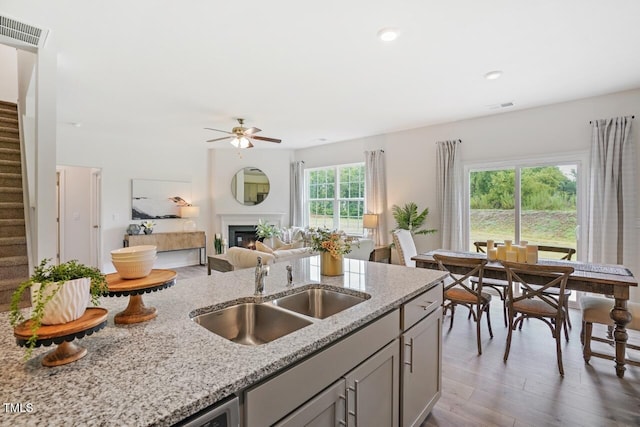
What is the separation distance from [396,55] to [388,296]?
2360mm

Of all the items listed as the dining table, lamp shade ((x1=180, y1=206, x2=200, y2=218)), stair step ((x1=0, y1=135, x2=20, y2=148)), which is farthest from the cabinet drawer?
lamp shade ((x1=180, y1=206, x2=200, y2=218))

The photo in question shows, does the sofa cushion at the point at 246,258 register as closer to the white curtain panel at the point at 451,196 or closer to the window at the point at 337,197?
the white curtain panel at the point at 451,196

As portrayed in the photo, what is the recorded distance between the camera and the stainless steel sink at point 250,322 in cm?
139

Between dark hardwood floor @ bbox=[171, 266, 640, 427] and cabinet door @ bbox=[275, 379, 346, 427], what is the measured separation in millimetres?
1182

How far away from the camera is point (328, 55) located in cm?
290

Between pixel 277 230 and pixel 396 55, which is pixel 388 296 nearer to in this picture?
pixel 396 55

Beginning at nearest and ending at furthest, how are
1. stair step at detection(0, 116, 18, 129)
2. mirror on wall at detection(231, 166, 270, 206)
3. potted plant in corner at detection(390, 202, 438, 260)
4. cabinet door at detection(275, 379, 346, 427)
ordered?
1. cabinet door at detection(275, 379, 346, 427)
2. stair step at detection(0, 116, 18, 129)
3. potted plant in corner at detection(390, 202, 438, 260)
4. mirror on wall at detection(231, 166, 270, 206)

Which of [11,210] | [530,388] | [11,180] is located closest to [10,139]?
[11,180]

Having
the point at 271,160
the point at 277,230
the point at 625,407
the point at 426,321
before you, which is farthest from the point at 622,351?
the point at 271,160

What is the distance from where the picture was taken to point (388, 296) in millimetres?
1565

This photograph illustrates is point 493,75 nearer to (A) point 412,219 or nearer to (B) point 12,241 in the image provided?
(A) point 412,219

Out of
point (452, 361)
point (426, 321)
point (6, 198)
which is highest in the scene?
point (6, 198)

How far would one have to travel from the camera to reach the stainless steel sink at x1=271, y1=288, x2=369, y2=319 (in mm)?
1703

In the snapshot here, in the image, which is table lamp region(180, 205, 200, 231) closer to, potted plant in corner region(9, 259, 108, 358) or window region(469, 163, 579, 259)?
window region(469, 163, 579, 259)
